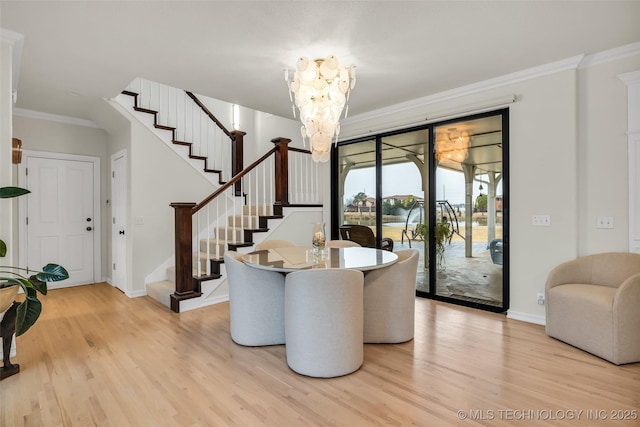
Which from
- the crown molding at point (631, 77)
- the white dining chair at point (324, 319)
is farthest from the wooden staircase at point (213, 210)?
the crown molding at point (631, 77)

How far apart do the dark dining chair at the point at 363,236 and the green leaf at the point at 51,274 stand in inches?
146

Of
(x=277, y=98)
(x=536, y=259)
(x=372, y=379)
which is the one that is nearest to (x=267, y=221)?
(x=277, y=98)

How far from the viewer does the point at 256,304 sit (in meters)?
2.84

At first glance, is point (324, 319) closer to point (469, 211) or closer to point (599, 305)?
point (599, 305)

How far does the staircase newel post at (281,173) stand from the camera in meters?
5.00

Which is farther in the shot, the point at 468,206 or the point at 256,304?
the point at 468,206

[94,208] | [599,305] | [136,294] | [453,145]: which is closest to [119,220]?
[94,208]

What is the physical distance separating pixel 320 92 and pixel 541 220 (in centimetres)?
254

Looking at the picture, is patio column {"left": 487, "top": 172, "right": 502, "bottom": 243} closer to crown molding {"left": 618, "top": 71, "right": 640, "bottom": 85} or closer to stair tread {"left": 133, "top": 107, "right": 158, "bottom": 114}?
crown molding {"left": 618, "top": 71, "right": 640, "bottom": 85}

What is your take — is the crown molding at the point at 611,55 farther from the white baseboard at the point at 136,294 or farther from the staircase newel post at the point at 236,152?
the white baseboard at the point at 136,294

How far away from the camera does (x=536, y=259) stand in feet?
11.4

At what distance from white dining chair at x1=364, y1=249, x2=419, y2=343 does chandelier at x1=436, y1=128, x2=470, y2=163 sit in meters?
1.89

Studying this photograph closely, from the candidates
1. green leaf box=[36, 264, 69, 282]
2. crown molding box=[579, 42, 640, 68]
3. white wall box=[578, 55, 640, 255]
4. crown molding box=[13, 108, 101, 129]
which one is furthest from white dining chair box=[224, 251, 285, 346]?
crown molding box=[13, 108, 101, 129]

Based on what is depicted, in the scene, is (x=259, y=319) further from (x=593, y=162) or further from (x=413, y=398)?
(x=593, y=162)
